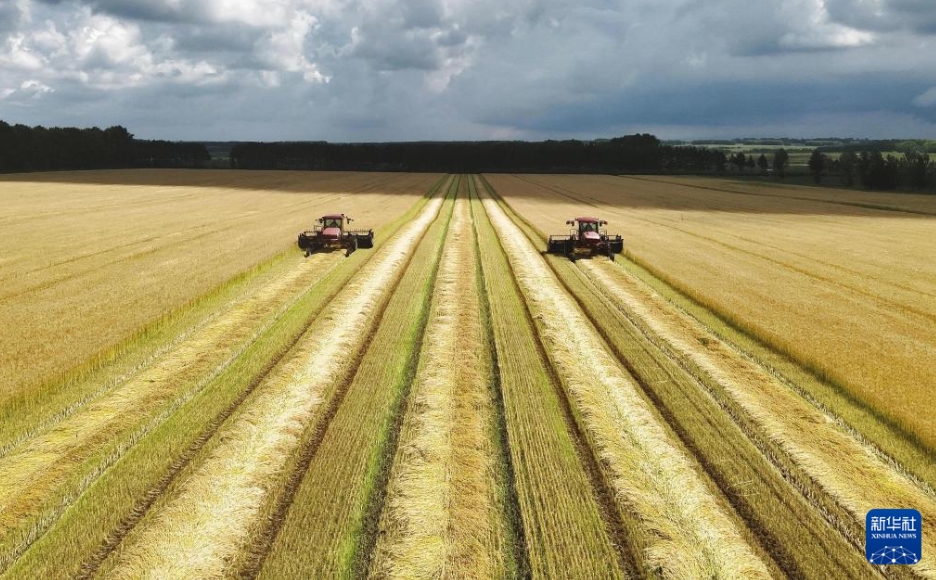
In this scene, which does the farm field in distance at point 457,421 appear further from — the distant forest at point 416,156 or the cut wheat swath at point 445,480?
Result: the distant forest at point 416,156

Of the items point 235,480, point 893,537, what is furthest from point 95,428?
point 893,537

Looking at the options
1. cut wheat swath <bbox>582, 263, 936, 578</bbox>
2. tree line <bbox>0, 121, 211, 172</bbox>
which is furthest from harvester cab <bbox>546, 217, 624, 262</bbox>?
tree line <bbox>0, 121, 211, 172</bbox>

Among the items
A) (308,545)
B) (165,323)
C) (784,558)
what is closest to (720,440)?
(784,558)

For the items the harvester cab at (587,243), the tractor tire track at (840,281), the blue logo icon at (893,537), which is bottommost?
the blue logo icon at (893,537)

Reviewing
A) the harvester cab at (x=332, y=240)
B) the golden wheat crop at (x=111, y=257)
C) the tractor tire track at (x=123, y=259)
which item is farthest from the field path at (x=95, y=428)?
the harvester cab at (x=332, y=240)

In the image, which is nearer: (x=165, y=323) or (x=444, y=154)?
(x=165, y=323)

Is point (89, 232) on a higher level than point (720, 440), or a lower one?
higher

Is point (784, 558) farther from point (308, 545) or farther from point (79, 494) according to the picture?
point (79, 494)

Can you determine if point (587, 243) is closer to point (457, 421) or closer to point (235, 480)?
point (457, 421)
